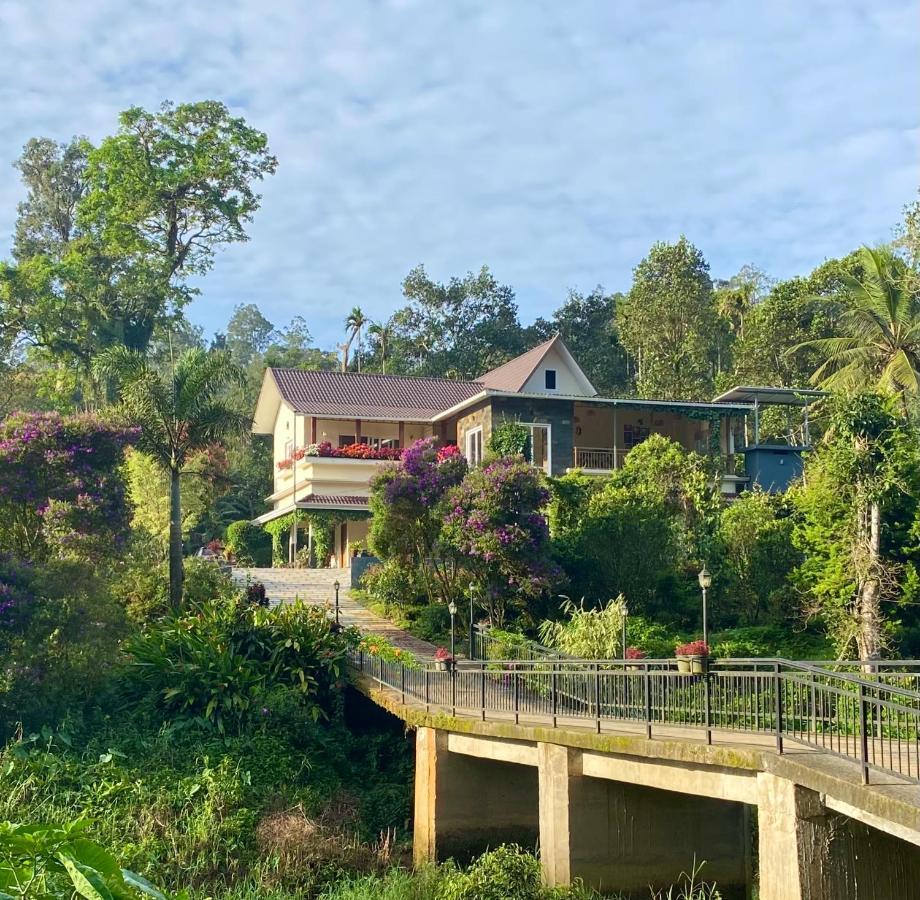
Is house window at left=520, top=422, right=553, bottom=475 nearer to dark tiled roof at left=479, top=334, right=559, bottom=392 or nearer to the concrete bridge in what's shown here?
dark tiled roof at left=479, top=334, right=559, bottom=392

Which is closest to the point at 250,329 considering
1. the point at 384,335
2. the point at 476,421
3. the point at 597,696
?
the point at 384,335

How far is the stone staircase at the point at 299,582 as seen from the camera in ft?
112

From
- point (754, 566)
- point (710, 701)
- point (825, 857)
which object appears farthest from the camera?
point (754, 566)

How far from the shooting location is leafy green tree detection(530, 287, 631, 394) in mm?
62531

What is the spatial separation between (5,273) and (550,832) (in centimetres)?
4049

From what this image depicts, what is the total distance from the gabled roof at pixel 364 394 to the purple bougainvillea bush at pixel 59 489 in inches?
616

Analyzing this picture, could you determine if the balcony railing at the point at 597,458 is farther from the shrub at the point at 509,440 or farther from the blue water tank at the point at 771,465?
the blue water tank at the point at 771,465

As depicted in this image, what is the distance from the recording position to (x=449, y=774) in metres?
19.2

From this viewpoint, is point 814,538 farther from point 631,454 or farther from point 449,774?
point 449,774

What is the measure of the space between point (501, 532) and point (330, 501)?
13.6m

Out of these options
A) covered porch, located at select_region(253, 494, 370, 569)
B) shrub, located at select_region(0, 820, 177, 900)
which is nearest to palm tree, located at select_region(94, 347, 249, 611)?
covered porch, located at select_region(253, 494, 370, 569)

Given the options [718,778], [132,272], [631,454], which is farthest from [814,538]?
[132,272]

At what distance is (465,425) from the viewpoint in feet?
136

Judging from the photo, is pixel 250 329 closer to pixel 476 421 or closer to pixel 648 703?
pixel 476 421
